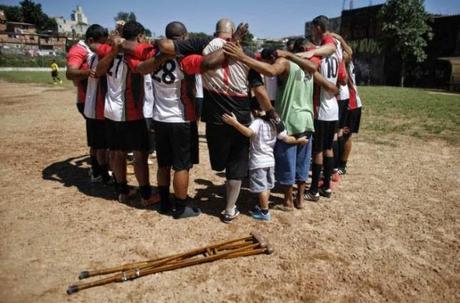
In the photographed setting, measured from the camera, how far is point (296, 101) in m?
4.68

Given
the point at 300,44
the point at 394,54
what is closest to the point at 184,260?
the point at 300,44

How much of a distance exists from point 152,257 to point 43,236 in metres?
1.49

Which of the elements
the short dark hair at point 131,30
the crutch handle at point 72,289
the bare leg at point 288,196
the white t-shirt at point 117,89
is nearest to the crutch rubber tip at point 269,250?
the bare leg at point 288,196

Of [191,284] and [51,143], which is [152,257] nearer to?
[191,284]

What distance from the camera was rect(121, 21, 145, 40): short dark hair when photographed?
4.32 m

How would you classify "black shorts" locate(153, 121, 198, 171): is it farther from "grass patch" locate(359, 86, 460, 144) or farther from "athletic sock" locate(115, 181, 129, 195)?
"grass patch" locate(359, 86, 460, 144)

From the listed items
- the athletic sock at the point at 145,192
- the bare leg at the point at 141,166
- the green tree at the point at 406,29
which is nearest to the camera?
the bare leg at the point at 141,166

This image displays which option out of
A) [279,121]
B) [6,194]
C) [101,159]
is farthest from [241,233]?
[6,194]

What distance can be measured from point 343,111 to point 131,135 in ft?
12.3

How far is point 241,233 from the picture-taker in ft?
14.2

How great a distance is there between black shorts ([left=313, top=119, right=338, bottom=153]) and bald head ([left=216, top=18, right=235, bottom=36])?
197cm

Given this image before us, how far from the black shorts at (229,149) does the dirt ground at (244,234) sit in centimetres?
77

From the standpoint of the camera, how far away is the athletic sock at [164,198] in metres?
4.79

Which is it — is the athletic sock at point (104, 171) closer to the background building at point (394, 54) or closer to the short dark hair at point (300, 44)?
the short dark hair at point (300, 44)
